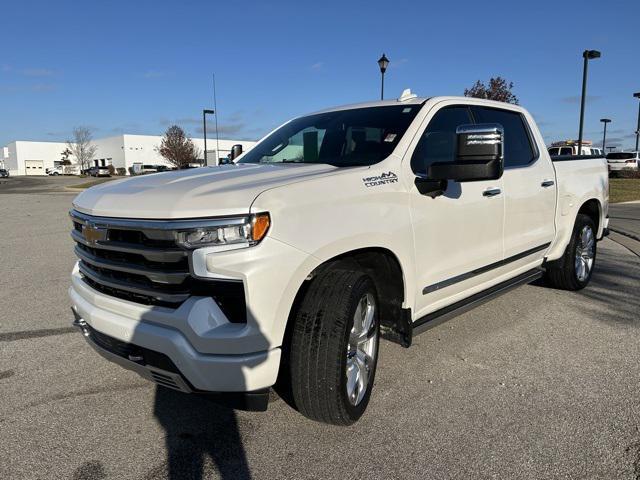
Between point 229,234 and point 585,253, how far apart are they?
4.74 meters

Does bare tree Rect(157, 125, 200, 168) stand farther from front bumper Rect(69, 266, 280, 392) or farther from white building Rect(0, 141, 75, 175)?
front bumper Rect(69, 266, 280, 392)

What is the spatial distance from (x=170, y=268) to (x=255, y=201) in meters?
0.52

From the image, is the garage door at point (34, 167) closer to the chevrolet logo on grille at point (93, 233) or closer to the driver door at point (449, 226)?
the chevrolet logo on grille at point (93, 233)

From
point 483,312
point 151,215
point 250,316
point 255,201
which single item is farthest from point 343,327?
point 483,312

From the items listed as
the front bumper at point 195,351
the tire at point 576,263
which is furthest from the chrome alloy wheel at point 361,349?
the tire at point 576,263

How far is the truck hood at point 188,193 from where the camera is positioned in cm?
228

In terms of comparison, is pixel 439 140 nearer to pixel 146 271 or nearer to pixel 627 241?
pixel 146 271

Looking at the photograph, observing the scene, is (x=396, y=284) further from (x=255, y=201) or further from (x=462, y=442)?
(x=255, y=201)

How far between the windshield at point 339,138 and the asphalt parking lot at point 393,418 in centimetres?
157

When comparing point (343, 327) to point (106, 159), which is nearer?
point (343, 327)

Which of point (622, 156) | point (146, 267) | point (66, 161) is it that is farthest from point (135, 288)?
point (66, 161)

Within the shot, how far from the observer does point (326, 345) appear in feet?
8.14

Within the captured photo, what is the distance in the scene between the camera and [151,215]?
2365mm

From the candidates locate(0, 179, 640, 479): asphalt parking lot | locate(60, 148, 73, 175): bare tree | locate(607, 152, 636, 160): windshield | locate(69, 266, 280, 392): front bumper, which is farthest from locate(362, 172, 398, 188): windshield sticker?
locate(60, 148, 73, 175): bare tree
